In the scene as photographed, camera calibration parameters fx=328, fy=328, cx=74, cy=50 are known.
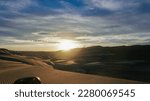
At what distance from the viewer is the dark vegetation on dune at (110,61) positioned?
564 inches

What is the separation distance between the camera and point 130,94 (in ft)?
24.1

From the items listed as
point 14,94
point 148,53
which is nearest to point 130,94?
point 14,94

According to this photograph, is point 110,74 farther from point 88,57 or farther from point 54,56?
point 54,56

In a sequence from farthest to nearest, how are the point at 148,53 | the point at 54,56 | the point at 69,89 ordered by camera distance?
the point at 54,56 < the point at 148,53 < the point at 69,89

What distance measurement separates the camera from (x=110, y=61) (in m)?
19.2

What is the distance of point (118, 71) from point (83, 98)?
7.63 m

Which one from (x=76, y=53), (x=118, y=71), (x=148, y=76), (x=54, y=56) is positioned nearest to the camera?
(x=148, y=76)

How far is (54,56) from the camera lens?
23781mm

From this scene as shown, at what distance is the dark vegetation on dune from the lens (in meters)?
14.3

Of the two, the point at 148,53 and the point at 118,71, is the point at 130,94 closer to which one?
the point at 118,71

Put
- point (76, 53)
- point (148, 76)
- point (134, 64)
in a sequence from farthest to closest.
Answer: point (76, 53) → point (134, 64) → point (148, 76)

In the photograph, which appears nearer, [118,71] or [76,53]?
[118,71]

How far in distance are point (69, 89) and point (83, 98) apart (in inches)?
24.0

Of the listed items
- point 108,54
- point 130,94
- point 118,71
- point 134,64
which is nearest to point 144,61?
point 134,64
